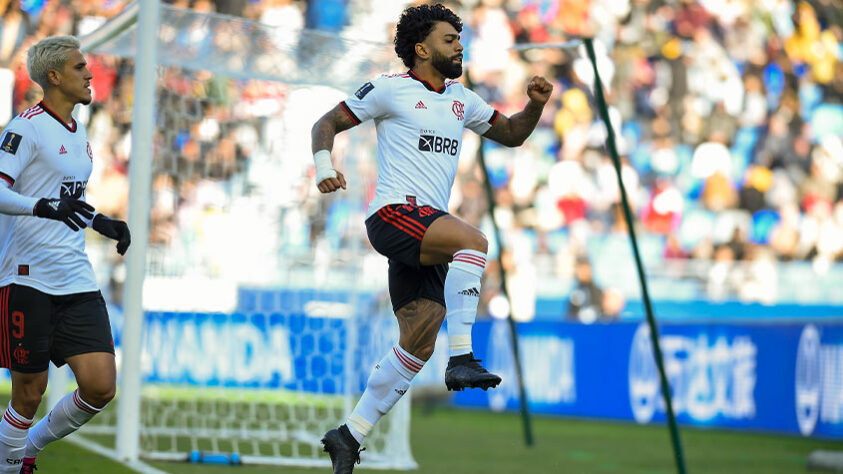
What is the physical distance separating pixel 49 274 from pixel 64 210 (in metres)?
0.52

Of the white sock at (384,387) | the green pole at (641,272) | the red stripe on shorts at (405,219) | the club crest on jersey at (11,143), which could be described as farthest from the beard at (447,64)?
the green pole at (641,272)

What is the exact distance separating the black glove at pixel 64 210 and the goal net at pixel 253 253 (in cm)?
336

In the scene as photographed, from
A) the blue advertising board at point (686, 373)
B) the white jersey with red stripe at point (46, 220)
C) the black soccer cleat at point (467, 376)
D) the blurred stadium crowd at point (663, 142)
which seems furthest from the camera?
the blurred stadium crowd at point (663, 142)

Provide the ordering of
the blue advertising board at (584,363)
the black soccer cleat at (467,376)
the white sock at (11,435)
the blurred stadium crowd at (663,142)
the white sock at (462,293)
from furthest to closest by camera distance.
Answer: the blurred stadium crowd at (663,142)
the blue advertising board at (584,363)
the white sock at (11,435)
the white sock at (462,293)
the black soccer cleat at (467,376)

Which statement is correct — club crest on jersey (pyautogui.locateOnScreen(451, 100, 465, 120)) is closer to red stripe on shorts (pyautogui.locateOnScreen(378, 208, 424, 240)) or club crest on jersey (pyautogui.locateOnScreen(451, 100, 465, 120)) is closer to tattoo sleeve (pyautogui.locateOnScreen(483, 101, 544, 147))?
tattoo sleeve (pyautogui.locateOnScreen(483, 101, 544, 147))

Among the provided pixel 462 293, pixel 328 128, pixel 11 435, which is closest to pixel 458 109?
pixel 328 128

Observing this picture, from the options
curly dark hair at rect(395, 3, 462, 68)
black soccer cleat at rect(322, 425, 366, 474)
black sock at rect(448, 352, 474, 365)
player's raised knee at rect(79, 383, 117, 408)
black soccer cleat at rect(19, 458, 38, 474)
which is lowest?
black soccer cleat at rect(19, 458, 38, 474)

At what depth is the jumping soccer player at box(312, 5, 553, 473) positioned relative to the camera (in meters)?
4.66

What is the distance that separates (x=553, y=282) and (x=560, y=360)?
4.55 metres

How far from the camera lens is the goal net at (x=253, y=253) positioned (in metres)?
8.42

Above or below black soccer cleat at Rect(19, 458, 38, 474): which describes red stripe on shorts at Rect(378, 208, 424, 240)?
above

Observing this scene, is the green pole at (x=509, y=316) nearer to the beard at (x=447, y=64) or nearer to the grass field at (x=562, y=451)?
the grass field at (x=562, y=451)

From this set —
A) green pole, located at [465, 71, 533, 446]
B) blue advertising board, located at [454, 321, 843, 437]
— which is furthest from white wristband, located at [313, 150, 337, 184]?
blue advertising board, located at [454, 321, 843, 437]

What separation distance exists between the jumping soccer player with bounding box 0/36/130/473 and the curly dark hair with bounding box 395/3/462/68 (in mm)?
1387
